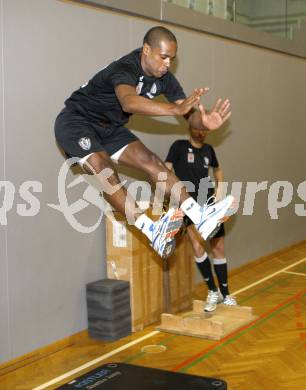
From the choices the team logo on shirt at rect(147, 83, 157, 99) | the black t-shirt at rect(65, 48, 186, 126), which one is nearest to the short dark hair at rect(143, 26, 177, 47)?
the black t-shirt at rect(65, 48, 186, 126)

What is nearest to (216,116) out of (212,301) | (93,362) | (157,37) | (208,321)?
(157,37)

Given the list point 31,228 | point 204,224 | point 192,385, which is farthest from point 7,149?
point 192,385

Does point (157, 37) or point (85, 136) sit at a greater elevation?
point (157, 37)

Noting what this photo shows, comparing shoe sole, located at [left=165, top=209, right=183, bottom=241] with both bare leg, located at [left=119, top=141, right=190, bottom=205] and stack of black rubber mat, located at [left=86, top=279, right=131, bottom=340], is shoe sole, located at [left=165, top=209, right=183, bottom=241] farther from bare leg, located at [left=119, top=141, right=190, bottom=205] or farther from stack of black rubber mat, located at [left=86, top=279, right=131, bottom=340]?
stack of black rubber mat, located at [left=86, top=279, right=131, bottom=340]

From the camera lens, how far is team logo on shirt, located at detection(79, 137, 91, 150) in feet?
12.3

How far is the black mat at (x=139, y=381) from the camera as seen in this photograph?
3.09 metres

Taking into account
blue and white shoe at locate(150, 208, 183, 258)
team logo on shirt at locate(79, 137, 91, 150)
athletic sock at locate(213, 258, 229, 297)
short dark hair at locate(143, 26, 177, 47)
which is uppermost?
short dark hair at locate(143, 26, 177, 47)

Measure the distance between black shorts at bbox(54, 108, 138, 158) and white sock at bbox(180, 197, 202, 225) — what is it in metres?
0.57

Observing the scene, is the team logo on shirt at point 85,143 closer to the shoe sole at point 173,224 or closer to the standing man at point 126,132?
the standing man at point 126,132

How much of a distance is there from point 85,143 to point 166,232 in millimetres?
759

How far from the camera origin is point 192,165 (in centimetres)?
542

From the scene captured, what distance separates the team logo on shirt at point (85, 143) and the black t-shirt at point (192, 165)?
69.7 inches

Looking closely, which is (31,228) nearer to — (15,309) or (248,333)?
(15,309)

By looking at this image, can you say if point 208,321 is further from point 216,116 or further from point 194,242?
point 216,116
